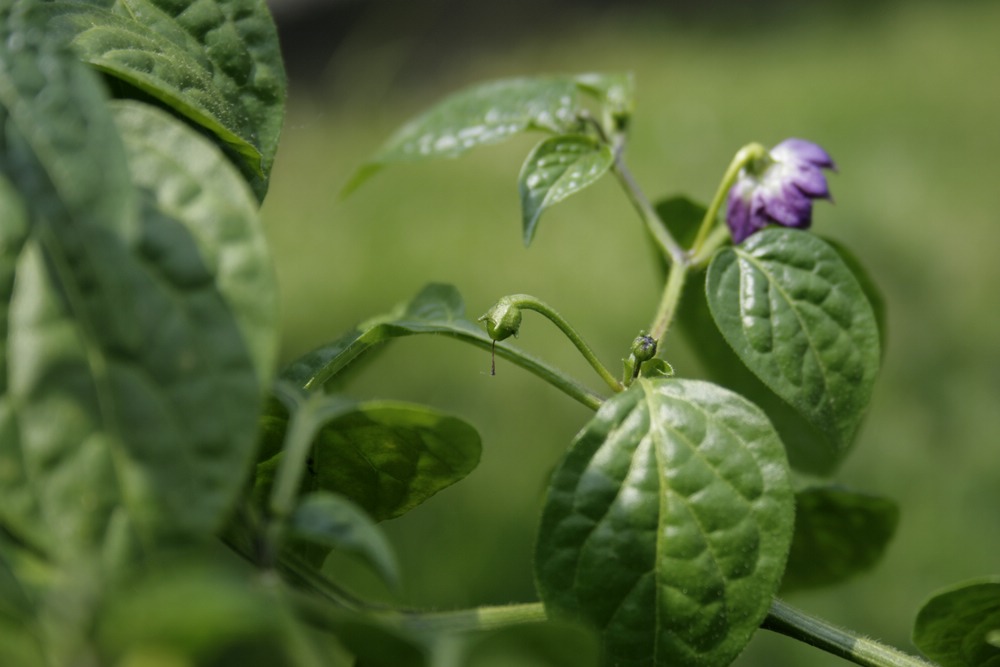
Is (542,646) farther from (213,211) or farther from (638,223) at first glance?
(638,223)

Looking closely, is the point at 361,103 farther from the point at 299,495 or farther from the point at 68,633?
the point at 68,633

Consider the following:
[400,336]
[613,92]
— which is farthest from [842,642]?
[613,92]

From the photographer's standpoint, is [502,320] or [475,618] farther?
[502,320]

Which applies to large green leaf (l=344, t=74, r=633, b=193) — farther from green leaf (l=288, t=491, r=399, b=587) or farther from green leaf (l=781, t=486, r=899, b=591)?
green leaf (l=288, t=491, r=399, b=587)

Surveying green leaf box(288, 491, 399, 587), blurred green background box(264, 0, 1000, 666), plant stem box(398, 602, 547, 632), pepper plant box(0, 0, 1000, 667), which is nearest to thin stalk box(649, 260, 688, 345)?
pepper plant box(0, 0, 1000, 667)

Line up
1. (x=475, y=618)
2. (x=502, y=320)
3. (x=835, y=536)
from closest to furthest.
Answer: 1. (x=475, y=618)
2. (x=502, y=320)
3. (x=835, y=536)

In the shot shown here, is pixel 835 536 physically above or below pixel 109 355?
below
